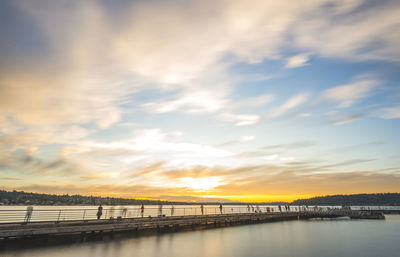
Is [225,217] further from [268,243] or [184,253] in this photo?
[184,253]

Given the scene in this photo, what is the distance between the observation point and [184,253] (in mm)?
23828

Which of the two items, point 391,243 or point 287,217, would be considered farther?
point 287,217

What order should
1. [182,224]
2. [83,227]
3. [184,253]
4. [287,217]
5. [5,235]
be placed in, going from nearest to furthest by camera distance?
[5,235] → [184,253] → [83,227] → [182,224] → [287,217]

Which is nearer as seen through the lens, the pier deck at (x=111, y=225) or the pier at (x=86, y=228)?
the pier at (x=86, y=228)

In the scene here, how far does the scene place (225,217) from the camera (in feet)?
177

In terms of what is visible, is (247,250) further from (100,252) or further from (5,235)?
(5,235)

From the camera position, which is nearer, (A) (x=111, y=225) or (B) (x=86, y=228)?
(B) (x=86, y=228)

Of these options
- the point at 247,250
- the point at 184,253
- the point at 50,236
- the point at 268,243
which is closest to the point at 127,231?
the point at 50,236

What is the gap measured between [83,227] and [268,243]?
961 inches

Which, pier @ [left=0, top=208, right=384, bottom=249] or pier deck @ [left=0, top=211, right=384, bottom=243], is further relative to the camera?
pier deck @ [left=0, top=211, right=384, bottom=243]

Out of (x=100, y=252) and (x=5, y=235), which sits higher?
(x=5, y=235)

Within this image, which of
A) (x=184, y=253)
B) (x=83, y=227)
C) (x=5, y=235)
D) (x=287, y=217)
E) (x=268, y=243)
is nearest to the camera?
(x=5, y=235)

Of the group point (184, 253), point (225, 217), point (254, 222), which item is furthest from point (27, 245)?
point (254, 222)

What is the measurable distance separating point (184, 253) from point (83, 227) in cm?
1252
